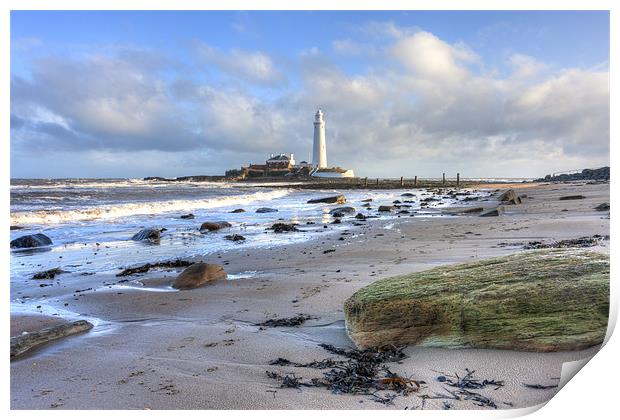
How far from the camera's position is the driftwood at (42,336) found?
12.4 ft

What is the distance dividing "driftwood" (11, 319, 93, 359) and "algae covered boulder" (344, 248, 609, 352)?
2.57 meters

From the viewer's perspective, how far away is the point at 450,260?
7.28 m

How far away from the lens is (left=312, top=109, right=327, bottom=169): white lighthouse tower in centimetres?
8288

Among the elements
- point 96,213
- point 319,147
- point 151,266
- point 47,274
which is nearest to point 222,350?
point 151,266

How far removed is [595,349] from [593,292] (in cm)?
40

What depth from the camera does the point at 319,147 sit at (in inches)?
3339

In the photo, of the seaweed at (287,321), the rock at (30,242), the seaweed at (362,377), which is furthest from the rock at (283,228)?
the seaweed at (362,377)

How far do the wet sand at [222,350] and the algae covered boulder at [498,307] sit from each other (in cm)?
12

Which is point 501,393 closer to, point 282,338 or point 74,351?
point 282,338

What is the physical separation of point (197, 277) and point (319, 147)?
79.4 m

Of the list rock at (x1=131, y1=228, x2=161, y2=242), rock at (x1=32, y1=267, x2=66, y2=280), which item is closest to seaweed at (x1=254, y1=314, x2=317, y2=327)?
rock at (x1=32, y1=267, x2=66, y2=280)
